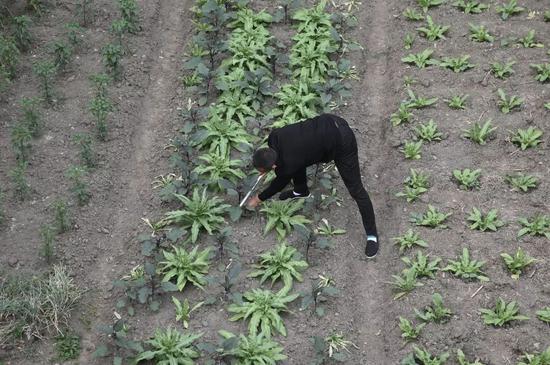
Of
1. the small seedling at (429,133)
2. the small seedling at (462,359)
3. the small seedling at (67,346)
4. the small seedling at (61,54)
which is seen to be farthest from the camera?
the small seedling at (61,54)

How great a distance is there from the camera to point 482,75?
1195 centimetres

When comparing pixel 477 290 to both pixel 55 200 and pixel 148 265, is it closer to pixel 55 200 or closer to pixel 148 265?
pixel 148 265

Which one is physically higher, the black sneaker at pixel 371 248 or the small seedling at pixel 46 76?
the small seedling at pixel 46 76

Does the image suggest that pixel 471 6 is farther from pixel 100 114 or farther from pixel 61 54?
pixel 61 54

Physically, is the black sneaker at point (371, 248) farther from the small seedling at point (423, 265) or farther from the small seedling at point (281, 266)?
the small seedling at point (281, 266)

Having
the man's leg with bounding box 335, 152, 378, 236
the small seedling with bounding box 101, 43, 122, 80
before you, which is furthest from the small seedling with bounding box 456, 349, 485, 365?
the small seedling with bounding box 101, 43, 122, 80

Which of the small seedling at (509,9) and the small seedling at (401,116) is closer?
the small seedling at (401,116)

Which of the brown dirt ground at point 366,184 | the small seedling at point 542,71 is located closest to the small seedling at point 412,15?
the brown dirt ground at point 366,184

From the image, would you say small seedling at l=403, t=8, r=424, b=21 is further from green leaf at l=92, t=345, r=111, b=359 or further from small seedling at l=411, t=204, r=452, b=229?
green leaf at l=92, t=345, r=111, b=359

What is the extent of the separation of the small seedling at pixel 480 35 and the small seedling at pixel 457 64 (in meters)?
0.50

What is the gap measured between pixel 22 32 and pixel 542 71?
7.48 m

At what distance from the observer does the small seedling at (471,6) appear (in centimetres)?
1302

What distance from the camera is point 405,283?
9406 mm

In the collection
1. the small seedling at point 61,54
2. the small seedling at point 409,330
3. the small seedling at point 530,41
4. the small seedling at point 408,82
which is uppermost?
the small seedling at point 61,54
